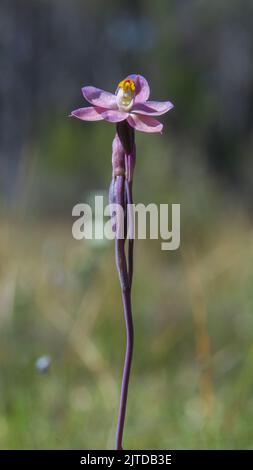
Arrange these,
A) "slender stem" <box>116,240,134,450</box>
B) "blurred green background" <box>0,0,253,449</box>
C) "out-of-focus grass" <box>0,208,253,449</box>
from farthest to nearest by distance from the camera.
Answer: "blurred green background" <box>0,0,253,449</box> < "out-of-focus grass" <box>0,208,253,449</box> < "slender stem" <box>116,240,134,450</box>

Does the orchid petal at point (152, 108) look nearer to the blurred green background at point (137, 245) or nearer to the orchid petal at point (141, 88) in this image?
the orchid petal at point (141, 88)

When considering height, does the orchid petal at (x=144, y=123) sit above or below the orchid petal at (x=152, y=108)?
below

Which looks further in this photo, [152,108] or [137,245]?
[137,245]

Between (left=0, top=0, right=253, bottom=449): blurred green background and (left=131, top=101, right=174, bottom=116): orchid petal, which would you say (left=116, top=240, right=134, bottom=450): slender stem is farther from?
(left=0, top=0, right=253, bottom=449): blurred green background

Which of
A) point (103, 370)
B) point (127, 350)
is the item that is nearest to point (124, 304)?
point (127, 350)

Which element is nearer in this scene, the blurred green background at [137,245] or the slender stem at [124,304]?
the slender stem at [124,304]

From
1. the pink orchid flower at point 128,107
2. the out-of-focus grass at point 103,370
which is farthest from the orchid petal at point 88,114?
the out-of-focus grass at point 103,370

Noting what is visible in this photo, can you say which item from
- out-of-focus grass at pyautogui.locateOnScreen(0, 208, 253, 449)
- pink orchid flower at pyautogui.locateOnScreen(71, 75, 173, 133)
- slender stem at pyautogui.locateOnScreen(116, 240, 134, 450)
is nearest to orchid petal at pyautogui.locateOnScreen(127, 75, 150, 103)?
pink orchid flower at pyautogui.locateOnScreen(71, 75, 173, 133)

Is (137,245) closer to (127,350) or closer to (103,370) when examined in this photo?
(103,370)
